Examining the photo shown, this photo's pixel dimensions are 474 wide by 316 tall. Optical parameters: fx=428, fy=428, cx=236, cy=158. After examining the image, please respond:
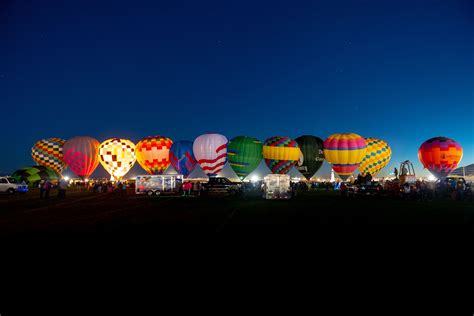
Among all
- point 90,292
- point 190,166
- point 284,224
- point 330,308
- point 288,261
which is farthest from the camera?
point 190,166

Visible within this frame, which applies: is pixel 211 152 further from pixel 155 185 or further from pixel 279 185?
pixel 279 185

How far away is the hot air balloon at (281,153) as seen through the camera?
5884 centimetres

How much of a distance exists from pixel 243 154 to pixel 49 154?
3395 centimetres

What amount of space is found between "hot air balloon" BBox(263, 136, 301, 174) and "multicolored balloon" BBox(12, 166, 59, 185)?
37.7 m

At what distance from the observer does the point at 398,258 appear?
8266 millimetres

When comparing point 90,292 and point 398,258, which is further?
point 398,258

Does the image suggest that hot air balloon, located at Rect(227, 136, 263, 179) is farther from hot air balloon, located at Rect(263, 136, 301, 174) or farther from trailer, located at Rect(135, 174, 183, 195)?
Result: trailer, located at Rect(135, 174, 183, 195)

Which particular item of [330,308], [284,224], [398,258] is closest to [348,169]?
[284,224]

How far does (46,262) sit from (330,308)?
5.47 metres

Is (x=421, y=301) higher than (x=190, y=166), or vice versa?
(x=190, y=166)

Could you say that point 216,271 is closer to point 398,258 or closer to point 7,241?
point 398,258

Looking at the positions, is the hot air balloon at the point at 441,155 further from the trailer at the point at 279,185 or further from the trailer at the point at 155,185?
the trailer at the point at 155,185

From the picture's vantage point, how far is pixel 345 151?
186 ft

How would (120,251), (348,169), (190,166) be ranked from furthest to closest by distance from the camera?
(190,166), (348,169), (120,251)
